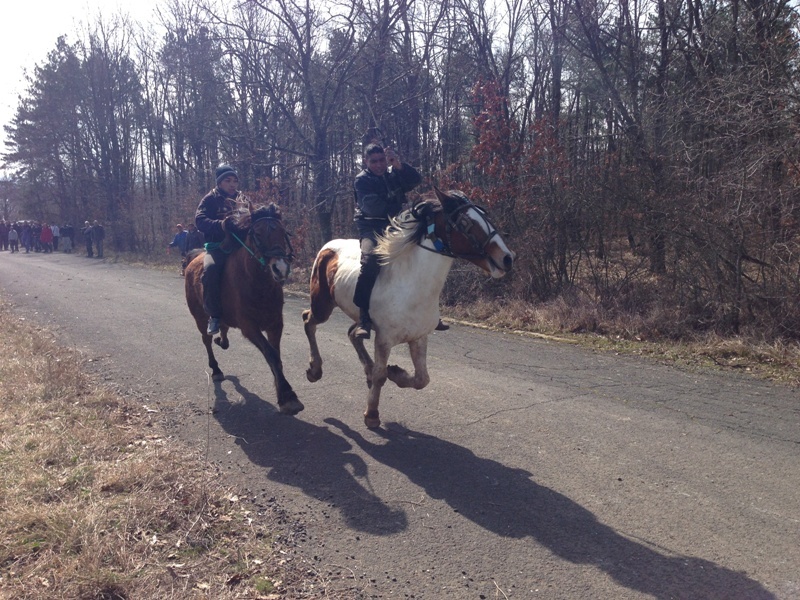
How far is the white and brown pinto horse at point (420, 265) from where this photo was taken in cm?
523

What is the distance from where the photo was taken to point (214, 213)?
736cm

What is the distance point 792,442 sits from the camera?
5.41 metres

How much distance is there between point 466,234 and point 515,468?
198cm

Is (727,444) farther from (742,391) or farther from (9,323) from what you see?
(9,323)

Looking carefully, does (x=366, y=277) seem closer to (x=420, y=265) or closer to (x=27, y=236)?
(x=420, y=265)

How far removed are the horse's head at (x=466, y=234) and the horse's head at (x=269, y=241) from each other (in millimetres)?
1562

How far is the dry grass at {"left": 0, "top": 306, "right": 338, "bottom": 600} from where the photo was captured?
3277 mm

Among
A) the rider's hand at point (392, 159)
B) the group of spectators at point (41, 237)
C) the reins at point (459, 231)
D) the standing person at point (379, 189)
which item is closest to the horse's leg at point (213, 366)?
the standing person at point (379, 189)

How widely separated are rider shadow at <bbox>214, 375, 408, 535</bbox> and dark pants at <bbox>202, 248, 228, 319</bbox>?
1.09 meters

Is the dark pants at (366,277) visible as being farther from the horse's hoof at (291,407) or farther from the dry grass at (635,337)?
the dry grass at (635,337)

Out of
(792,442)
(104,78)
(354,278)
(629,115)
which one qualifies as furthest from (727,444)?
(104,78)

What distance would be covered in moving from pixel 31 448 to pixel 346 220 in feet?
53.7

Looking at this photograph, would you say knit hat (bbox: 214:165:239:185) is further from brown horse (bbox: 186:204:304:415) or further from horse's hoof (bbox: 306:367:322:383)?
horse's hoof (bbox: 306:367:322:383)

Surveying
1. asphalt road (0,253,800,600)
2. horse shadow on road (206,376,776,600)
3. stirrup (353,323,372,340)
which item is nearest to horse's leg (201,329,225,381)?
asphalt road (0,253,800,600)
